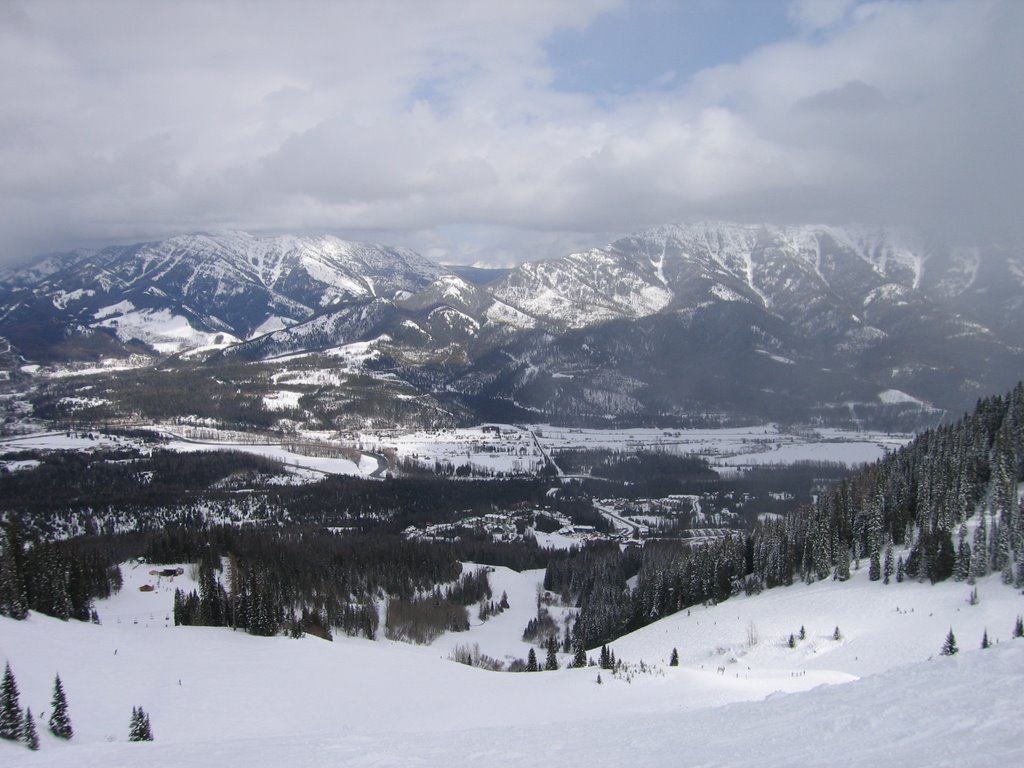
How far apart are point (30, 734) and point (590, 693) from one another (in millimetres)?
25698

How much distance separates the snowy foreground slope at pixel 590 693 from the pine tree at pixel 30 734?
1.69 feet

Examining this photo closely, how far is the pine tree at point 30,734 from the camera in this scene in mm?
25938

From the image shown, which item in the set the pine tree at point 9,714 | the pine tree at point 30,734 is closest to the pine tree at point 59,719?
the pine tree at point 30,734

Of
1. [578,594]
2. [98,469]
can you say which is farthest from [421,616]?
[98,469]

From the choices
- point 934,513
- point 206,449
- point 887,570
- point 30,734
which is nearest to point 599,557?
point 934,513

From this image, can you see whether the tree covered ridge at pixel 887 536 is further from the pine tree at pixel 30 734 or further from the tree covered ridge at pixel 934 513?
the pine tree at pixel 30 734

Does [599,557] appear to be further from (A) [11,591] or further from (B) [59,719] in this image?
(B) [59,719]

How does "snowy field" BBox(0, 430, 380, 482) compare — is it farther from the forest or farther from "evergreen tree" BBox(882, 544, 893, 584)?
"evergreen tree" BBox(882, 544, 893, 584)

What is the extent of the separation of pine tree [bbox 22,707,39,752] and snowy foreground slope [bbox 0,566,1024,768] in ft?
1.69

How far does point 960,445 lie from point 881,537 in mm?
21998

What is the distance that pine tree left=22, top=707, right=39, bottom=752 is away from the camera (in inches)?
1021

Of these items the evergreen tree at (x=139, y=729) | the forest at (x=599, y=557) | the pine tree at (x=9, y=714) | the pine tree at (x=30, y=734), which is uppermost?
the pine tree at (x=9, y=714)

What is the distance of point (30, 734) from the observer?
26.4 m

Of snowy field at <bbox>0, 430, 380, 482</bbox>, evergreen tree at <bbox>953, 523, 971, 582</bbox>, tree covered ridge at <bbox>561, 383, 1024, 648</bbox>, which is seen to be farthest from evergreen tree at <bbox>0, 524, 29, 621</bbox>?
snowy field at <bbox>0, 430, 380, 482</bbox>
